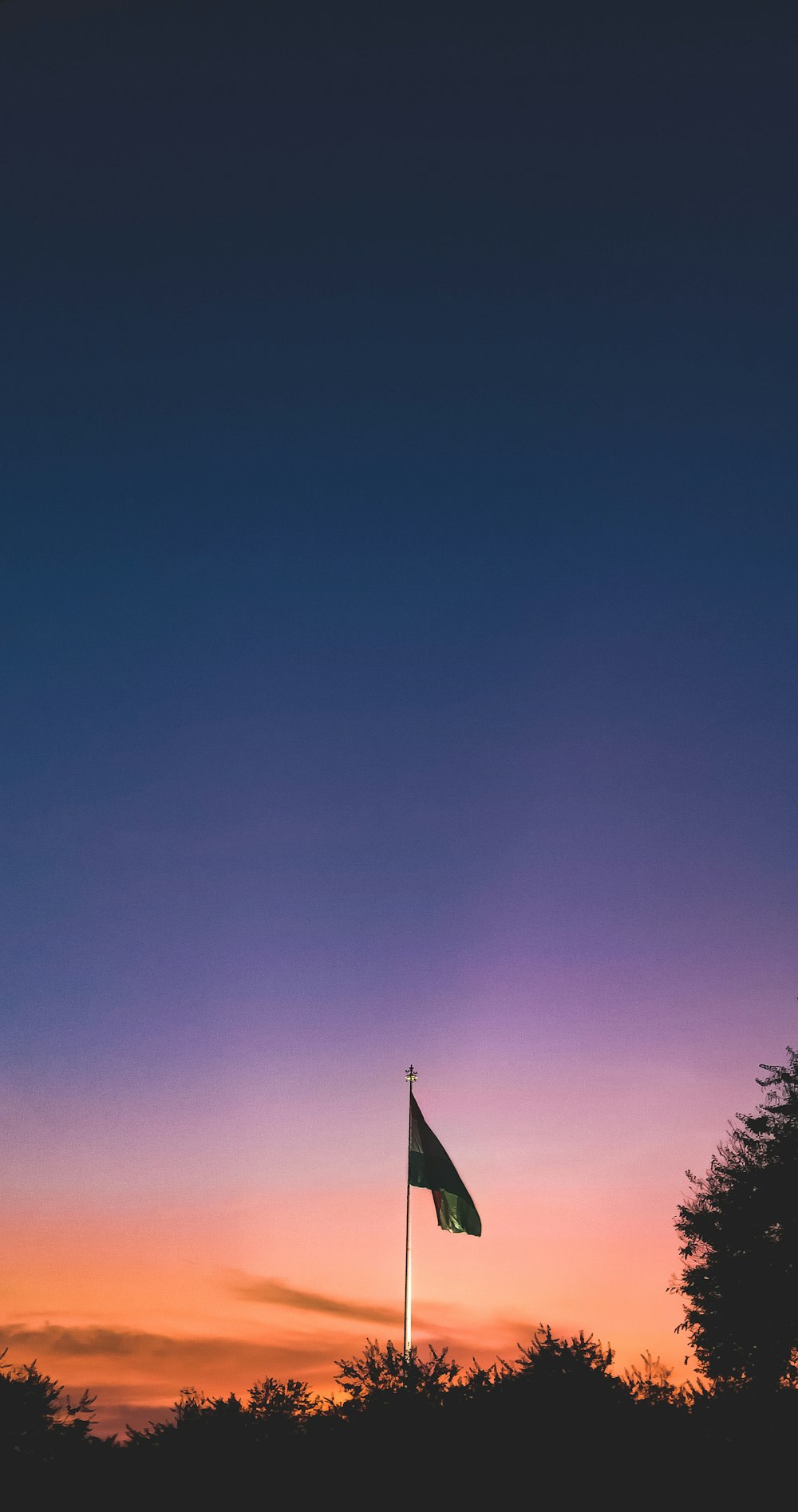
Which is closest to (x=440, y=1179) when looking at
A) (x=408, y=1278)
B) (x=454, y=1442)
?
(x=408, y=1278)

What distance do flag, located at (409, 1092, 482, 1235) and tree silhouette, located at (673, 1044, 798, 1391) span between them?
24253mm

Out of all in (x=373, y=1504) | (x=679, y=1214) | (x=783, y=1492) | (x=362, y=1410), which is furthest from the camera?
(x=679, y=1214)

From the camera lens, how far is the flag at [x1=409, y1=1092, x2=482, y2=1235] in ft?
106

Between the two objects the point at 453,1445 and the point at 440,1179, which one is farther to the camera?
the point at 440,1179

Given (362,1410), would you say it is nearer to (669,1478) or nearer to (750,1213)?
(669,1478)

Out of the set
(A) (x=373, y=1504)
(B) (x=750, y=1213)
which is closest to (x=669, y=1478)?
(A) (x=373, y=1504)

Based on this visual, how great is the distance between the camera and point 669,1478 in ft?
76.8

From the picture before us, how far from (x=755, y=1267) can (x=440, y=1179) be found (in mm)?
27236

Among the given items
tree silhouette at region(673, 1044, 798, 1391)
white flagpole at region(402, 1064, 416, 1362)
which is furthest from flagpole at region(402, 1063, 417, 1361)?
tree silhouette at region(673, 1044, 798, 1391)

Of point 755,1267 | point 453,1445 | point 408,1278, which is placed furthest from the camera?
point 755,1267

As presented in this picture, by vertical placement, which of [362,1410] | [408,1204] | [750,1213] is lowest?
[362,1410]

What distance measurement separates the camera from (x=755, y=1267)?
2024 inches

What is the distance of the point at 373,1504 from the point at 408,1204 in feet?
28.0

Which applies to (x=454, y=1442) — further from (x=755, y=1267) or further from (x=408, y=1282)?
(x=755, y=1267)
